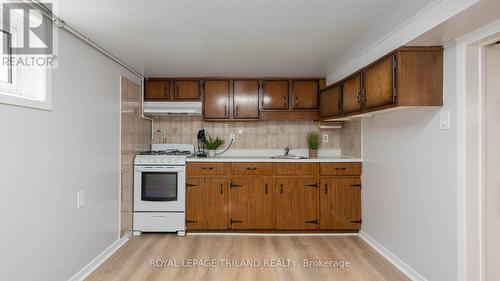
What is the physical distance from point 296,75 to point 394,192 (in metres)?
2.04

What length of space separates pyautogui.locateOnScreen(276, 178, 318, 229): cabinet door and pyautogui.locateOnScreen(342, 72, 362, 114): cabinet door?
1.06 m

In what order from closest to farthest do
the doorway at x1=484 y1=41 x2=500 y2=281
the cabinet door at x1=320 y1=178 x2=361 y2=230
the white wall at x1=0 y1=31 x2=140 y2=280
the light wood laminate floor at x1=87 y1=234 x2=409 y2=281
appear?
the white wall at x1=0 y1=31 x2=140 y2=280, the doorway at x1=484 y1=41 x2=500 y2=281, the light wood laminate floor at x1=87 y1=234 x2=409 y2=281, the cabinet door at x1=320 y1=178 x2=361 y2=230

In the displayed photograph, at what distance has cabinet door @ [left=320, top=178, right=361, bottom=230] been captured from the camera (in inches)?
139

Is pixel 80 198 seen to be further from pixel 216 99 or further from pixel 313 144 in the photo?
pixel 313 144

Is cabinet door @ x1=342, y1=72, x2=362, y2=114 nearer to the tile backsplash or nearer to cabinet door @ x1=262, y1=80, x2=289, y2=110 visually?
cabinet door @ x1=262, y1=80, x2=289, y2=110

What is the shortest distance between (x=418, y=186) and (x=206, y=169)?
93.6 inches

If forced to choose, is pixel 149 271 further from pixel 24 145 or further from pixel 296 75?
pixel 296 75

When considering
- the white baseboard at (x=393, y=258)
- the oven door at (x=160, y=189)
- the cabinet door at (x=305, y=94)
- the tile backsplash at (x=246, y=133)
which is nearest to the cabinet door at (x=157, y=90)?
the tile backsplash at (x=246, y=133)

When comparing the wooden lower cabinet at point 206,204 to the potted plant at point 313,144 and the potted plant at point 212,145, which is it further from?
the potted plant at point 313,144

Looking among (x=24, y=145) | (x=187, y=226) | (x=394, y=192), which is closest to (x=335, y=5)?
(x=394, y=192)

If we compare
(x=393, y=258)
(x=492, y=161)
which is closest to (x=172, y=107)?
(x=393, y=258)

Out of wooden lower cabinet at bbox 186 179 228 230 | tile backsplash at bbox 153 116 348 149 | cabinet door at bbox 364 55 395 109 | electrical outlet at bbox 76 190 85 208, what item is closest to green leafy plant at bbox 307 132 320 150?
tile backsplash at bbox 153 116 348 149

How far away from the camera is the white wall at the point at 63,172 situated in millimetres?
1694

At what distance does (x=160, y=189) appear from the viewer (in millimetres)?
3576
